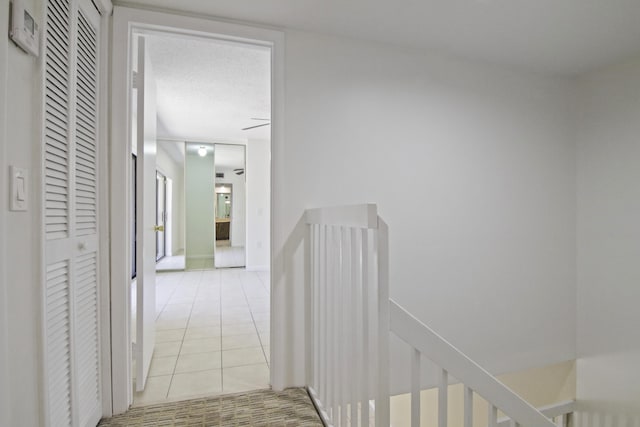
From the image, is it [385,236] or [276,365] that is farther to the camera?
[276,365]

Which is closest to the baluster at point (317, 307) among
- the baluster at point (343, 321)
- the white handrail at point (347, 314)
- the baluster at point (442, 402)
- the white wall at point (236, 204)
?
the white handrail at point (347, 314)

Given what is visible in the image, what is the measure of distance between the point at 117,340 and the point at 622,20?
11.4 feet

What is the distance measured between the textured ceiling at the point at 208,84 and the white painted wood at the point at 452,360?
179 centimetres

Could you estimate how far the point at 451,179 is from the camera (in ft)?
7.84

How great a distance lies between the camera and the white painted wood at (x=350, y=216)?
1094 millimetres

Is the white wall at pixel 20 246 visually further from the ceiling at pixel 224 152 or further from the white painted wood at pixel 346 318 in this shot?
the ceiling at pixel 224 152

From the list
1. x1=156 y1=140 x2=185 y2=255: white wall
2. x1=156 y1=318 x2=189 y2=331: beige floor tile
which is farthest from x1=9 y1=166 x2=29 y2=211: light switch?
x1=156 y1=140 x2=185 y2=255: white wall

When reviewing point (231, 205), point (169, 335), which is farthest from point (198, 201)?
point (169, 335)

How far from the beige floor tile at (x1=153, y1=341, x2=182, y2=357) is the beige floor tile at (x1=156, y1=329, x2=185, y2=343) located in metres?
0.07

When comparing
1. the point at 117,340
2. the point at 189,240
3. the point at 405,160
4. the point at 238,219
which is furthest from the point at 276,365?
the point at 238,219

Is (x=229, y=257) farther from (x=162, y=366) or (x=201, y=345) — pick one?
(x=162, y=366)

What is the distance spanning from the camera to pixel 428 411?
11.8 feet

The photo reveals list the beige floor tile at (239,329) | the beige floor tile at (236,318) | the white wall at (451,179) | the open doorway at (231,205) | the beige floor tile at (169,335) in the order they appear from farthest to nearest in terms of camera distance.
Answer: the open doorway at (231,205) < the beige floor tile at (236,318) < the beige floor tile at (239,329) < the beige floor tile at (169,335) < the white wall at (451,179)

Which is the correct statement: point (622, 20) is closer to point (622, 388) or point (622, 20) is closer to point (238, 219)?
point (622, 388)
